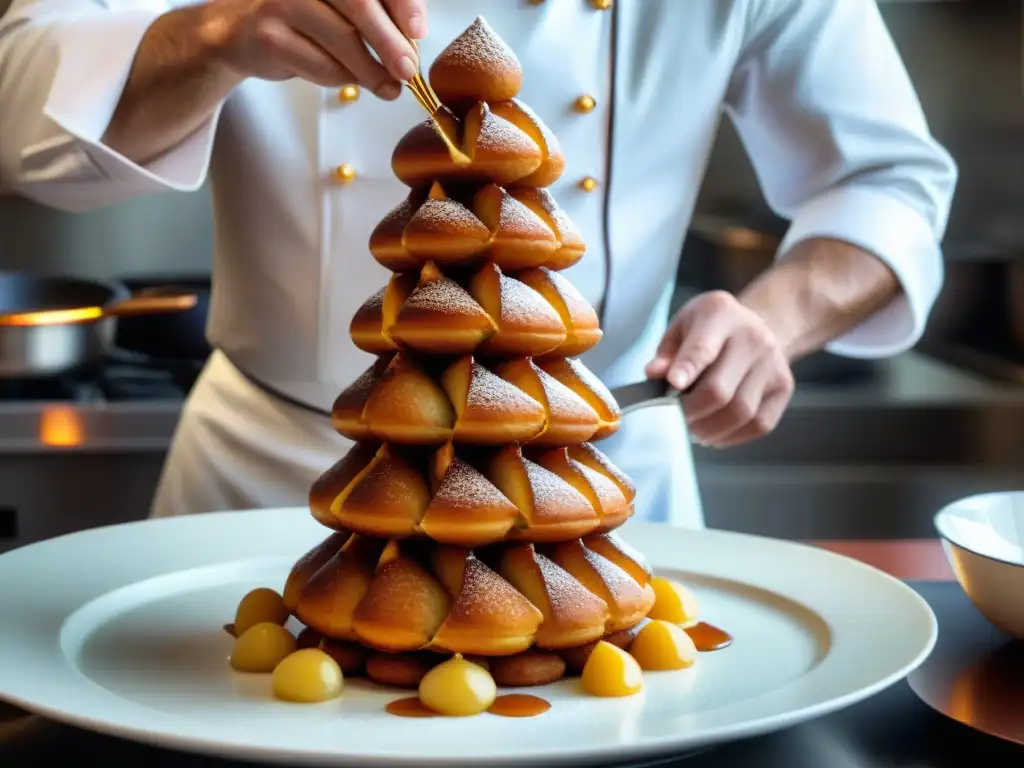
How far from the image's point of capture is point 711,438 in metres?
1.52

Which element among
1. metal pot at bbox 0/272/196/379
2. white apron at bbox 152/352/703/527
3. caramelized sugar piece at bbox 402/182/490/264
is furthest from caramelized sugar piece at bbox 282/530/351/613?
metal pot at bbox 0/272/196/379

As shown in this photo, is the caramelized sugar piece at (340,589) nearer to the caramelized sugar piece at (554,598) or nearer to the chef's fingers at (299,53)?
the caramelized sugar piece at (554,598)

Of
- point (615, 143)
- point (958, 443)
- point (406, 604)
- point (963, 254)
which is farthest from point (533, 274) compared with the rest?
point (963, 254)

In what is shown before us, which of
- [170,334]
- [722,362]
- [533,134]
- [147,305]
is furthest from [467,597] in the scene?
[170,334]

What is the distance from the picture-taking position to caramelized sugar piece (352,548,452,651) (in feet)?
3.05

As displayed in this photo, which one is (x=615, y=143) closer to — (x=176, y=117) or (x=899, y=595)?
(x=176, y=117)

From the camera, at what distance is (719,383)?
1396 millimetres

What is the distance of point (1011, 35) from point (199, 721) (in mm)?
3074

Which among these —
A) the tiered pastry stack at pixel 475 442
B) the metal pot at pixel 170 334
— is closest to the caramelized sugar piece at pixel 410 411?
the tiered pastry stack at pixel 475 442

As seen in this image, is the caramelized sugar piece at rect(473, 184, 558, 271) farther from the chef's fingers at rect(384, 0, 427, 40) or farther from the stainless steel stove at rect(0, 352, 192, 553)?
the stainless steel stove at rect(0, 352, 192, 553)

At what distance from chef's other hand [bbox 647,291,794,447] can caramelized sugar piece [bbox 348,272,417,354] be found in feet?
1.19

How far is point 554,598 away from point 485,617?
5 centimetres

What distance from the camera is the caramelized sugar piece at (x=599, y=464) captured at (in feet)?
3.40

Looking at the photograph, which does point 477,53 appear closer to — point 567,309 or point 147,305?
point 567,309
